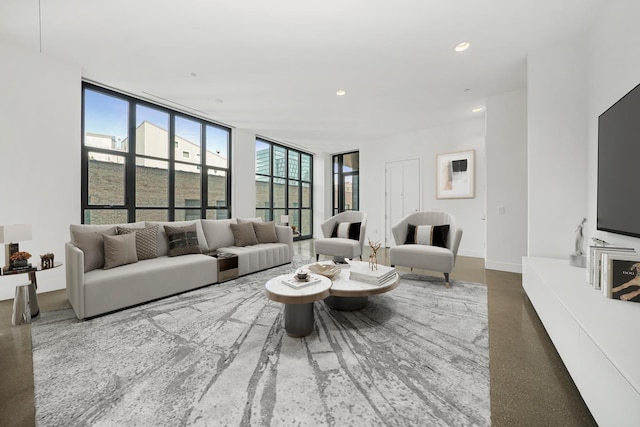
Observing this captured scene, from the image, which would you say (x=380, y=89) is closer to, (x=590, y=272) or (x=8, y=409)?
(x=590, y=272)

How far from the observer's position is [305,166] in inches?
322

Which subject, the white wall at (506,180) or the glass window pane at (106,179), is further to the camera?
the white wall at (506,180)

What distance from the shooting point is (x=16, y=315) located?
86.9 inches

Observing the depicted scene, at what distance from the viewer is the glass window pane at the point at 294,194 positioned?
7602mm

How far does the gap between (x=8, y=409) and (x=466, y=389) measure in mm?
2425

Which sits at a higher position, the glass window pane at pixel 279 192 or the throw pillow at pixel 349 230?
the glass window pane at pixel 279 192

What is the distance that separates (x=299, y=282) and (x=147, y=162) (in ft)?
12.7

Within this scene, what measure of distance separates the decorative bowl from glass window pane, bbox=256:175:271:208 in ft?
13.9

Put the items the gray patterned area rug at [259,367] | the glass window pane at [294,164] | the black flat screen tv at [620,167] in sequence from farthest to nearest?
the glass window pane at [294,164], the black flat screen tv at [620,167], the gray patterned area rug at [259,367]

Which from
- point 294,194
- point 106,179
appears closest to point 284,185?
point 294,194

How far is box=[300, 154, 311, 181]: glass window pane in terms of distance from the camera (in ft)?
26.4

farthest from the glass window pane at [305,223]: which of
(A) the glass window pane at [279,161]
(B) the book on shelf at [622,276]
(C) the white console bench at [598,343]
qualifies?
(B) the book on shelf at [622,276]

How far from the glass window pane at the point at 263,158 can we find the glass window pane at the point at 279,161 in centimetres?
22

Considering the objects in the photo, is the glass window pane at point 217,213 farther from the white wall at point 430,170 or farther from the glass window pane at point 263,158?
the white wall at point 430,170
